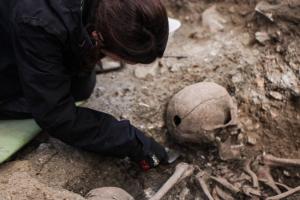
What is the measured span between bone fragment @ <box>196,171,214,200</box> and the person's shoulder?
1258 millimetres

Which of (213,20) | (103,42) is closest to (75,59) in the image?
(103,42)

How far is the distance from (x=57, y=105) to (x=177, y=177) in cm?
85

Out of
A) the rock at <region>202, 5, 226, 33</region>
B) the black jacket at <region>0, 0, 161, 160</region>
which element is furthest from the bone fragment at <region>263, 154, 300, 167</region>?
the rock at <region>202, 5, 226, 33</region>

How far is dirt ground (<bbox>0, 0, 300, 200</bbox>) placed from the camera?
2.85 meters

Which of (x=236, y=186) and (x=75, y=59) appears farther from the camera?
(x=236, y=186)

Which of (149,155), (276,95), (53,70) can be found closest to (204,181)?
(149,155)

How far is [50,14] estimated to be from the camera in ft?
7.29

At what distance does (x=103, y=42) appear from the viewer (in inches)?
86.2

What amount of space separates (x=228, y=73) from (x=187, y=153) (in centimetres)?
76

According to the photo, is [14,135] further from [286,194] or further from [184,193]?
[286,194]

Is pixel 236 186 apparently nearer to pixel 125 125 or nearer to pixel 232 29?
pixel 125 125

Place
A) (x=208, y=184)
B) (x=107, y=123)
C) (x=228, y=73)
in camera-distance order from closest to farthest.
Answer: (x=107, y=123)
(x=208, y=184)
(x=228, y=73)

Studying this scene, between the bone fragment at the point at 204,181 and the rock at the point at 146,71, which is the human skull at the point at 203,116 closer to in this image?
the bone fragment at the point at 204,181

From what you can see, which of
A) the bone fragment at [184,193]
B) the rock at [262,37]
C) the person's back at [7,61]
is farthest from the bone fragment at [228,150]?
the person's back at [7,61]
